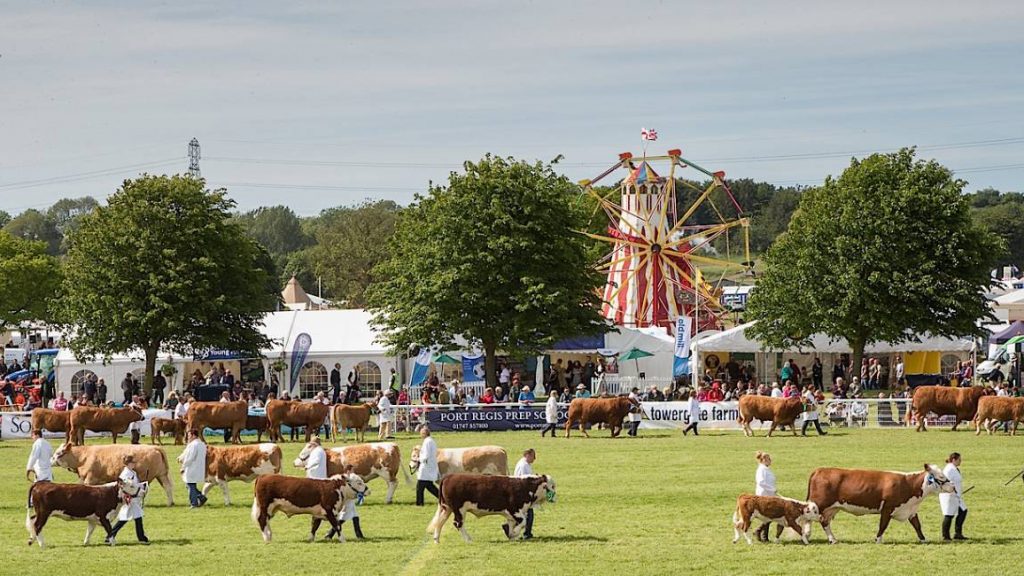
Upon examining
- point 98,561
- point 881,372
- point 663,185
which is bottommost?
point 98,561

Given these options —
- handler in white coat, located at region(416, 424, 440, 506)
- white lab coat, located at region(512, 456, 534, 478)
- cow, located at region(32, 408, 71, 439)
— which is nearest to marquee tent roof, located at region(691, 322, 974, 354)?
cow, located at region(32, 408, 71, 439)

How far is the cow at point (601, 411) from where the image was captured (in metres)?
39.1

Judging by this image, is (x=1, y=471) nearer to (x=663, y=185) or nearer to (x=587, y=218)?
(x=587, y=218)

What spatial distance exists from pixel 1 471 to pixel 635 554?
737 inches

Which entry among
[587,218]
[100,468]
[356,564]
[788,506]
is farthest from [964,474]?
[587,218]

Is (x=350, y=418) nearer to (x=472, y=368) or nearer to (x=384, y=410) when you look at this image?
(x=384, y=410)

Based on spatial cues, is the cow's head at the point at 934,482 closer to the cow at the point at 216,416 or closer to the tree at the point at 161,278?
the cow at the point at 216,416

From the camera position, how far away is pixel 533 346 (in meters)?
51.1

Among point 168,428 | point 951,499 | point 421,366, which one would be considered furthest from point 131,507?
point 421,366

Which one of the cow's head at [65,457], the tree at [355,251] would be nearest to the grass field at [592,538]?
the cow's head at [65,457]

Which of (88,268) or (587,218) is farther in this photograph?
(587,218)

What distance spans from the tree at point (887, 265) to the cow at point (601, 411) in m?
15.4

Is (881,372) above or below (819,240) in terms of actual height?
below

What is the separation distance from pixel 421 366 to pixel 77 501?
31874 millimetres
